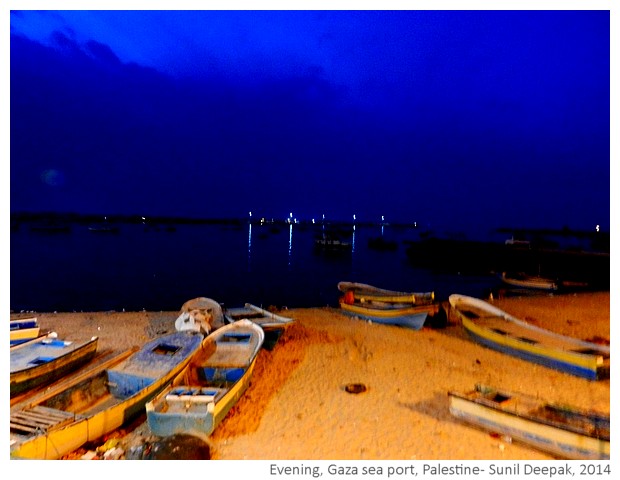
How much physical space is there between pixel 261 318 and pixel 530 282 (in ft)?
58.8

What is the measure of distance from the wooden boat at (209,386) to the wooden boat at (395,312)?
4240 mm

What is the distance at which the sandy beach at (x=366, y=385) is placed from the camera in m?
5.75

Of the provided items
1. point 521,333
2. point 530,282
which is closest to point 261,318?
point 521,333

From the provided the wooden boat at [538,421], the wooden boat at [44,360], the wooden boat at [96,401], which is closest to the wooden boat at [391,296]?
the wooden boat at [538,421]

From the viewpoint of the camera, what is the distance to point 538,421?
5.43 m

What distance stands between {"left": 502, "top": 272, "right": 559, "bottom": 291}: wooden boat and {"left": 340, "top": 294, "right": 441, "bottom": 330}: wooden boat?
13.1m

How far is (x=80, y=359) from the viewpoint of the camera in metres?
8.57

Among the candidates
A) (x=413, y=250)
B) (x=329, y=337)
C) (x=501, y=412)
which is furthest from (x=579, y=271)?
(x=501, y=412)

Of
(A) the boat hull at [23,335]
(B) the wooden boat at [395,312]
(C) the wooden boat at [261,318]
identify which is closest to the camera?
(A) the boat hull at [23,335]

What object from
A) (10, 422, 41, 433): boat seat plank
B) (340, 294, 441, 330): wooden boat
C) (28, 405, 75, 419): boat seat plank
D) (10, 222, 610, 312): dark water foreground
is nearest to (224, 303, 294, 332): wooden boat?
(340, 294, 441, 330): wooden boat

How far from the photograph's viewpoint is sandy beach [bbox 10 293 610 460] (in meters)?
5.75

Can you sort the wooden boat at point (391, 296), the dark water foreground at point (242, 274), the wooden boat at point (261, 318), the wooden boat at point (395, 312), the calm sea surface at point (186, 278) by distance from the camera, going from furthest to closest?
the dark water foreground at point (242, 274) → the calm sea surface at point (186, 278) → the wooden boat at point (391, 296) → the wooden boat at point (395, 312) → the wooden boat at point (261, 318)

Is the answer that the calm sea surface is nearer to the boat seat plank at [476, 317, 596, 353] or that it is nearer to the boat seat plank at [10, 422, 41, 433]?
the boat seat plank at [476, 317, 596, 353]

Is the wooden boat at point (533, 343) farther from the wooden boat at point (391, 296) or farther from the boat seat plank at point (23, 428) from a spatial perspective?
the boat seat plank at point (23, 428)
